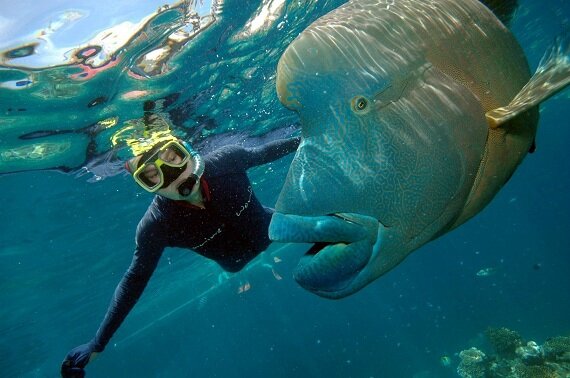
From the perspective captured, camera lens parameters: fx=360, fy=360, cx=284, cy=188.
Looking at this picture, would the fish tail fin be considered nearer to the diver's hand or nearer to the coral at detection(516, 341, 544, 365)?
the diver's hand

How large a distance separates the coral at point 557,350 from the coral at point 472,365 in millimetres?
2503

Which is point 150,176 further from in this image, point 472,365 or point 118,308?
point 472,365

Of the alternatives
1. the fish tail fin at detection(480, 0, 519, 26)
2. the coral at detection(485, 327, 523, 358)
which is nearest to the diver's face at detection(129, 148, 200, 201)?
the fish tail fin at detection(480, 0, 519, 26)

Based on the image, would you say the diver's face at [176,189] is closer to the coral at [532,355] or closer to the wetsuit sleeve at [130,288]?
the wetsuit sleeve at [130,288]

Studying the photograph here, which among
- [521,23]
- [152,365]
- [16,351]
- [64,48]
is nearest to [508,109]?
[64,48]

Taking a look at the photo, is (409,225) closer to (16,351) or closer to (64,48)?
(64,48)

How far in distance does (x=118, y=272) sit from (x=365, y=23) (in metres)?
22.3

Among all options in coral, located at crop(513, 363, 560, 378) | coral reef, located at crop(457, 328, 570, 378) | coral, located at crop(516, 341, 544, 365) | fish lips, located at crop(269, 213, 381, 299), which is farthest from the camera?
coral, located at crop(516, 341, 544, 365)

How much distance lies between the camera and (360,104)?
5.13 feet

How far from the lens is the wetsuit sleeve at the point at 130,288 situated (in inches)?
154

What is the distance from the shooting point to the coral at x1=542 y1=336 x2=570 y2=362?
10959 mm

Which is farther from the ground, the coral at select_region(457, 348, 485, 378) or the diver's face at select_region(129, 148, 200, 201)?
the diver's face at select_region(129, 148, 200, 201)

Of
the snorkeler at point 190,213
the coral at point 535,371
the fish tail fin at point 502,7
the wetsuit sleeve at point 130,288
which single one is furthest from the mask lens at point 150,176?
the coral at point 535,371

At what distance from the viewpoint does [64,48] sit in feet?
21.1
